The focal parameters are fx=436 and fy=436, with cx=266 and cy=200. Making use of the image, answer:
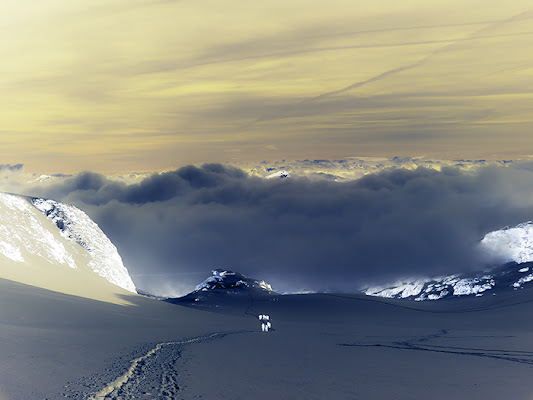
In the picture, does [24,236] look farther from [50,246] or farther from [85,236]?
[85,236]

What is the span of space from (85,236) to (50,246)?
71.5 ft

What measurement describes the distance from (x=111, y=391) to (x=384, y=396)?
17763 mm

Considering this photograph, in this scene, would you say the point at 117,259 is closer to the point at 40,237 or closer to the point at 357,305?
the point at 40,237

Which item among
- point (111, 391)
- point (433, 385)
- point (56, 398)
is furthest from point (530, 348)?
point (56, 398)

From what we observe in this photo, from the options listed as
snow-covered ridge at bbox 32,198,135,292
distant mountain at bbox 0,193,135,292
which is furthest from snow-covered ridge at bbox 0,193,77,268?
snow-covered ridge at bbox 32,198,135,292

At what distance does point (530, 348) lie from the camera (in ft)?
161

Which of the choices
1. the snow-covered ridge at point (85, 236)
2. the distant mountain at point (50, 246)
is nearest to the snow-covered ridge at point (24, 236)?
the distant mountain at point (50, 246)

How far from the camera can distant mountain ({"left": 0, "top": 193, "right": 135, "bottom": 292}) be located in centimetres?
9899

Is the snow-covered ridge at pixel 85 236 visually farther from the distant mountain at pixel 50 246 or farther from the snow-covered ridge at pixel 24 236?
the snow-covered ridge at pixel 24 236

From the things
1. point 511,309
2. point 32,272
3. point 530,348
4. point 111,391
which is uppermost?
point 32,272

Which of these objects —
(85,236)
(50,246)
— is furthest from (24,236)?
(85,236)

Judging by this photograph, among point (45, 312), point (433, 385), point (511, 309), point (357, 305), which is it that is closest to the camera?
point (433, 385)

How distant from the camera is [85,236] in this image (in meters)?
142

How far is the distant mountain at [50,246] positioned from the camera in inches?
3897
